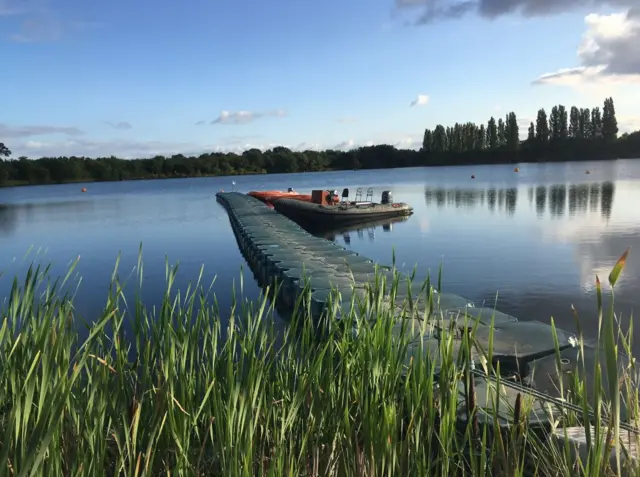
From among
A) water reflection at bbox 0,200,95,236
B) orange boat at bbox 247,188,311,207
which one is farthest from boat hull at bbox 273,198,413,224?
water reflection at bbox 0,200,95,236

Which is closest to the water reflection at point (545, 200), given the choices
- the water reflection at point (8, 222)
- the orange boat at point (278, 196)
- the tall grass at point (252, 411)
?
the orange boat at point (278, 196)

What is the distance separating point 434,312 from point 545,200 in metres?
28.9

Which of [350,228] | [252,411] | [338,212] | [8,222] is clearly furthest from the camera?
[8,222]

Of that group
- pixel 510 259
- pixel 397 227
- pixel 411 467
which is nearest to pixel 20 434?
pixel 411 467

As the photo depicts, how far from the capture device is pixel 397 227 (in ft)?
80.7

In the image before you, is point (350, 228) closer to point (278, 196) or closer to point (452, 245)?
point (452, 245)

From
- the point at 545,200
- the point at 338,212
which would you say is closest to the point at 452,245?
the point at 338,212

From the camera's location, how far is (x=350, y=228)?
2483 cm

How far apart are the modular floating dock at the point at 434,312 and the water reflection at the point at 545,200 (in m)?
14.0

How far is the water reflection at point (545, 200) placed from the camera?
91.7ft

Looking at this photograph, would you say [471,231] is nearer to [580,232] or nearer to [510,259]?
[580,232]

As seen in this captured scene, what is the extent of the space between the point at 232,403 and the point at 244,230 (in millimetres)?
18023

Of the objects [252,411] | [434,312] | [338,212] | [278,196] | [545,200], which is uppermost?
[252,411]

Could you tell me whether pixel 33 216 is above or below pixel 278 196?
below
